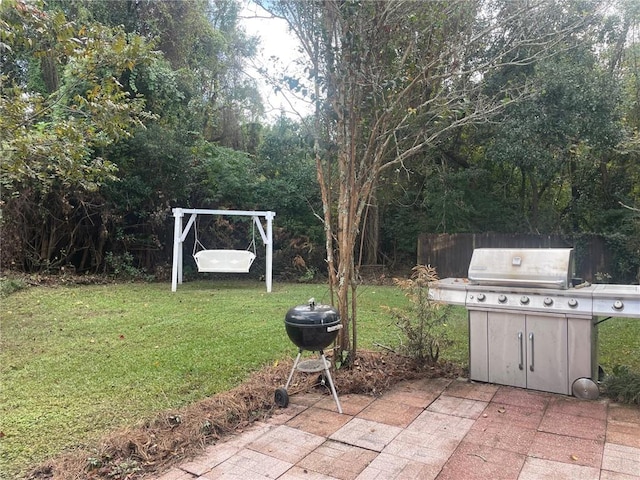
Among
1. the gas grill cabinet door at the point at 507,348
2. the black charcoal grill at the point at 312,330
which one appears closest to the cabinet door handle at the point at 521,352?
the gas grill cabinet door at the point at 507,348

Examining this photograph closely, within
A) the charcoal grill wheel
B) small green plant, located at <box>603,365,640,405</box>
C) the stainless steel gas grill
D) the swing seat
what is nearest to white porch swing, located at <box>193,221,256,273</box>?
the swing seat

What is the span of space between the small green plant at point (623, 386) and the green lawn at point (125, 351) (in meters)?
0.82

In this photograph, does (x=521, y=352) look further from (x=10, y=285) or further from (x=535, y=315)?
(x=10, y=285)

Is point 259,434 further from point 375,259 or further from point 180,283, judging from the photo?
point 375,259

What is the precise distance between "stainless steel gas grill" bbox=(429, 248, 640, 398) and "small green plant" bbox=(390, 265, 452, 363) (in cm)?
12

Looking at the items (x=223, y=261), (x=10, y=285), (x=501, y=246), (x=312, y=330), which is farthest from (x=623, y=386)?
(x=10, y=285)

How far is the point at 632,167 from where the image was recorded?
941 centimetres

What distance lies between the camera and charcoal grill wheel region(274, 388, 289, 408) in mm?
2922

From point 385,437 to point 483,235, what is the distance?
796 centimetres

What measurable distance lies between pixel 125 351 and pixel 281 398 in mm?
1930

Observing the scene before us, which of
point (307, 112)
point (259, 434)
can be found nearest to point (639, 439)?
point (259, 434)

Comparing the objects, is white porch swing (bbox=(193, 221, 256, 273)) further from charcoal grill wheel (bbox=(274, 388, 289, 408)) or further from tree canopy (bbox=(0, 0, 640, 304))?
charcoal grill wheel (bbox=(274, 388, 289, 408))

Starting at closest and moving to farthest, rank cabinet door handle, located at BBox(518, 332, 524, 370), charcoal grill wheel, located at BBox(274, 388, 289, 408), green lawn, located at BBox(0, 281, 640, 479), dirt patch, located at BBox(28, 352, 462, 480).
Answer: dirt patch, located at BBox(28, 352, 462, 480)
green lawn, located at BBox(0, 281, 640, 479)
charcoal grill wheel, located at BBox(274, 388, 289, 408)
cabinet door handle, located at BBox(518, 332, 524, 370)

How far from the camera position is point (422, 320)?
3.58 m
